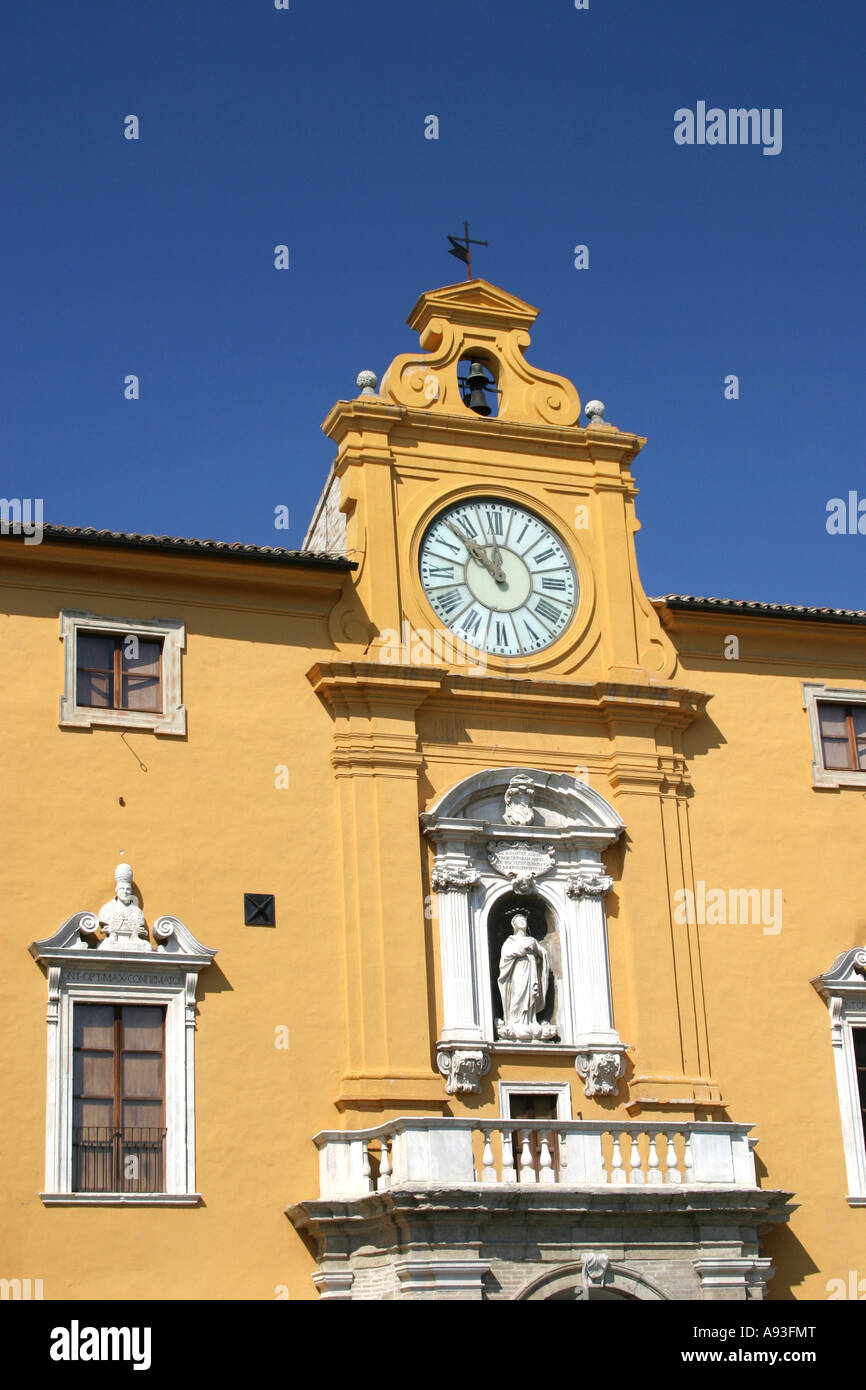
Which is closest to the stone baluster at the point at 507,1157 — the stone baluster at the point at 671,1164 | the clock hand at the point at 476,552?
the stone baluster at the point at 671,1164

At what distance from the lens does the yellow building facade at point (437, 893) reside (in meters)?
20.1

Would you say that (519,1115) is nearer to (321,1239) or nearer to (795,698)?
(321,1239)

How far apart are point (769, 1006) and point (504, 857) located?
3401 mm

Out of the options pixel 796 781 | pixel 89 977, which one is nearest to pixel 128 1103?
pixel 89 977

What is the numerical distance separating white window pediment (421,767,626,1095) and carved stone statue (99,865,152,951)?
126 inches

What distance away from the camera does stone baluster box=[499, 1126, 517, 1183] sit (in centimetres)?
1991

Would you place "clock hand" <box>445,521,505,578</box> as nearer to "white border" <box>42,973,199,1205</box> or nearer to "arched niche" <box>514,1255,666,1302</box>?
"white border" <box>42,973,199,1205</box>

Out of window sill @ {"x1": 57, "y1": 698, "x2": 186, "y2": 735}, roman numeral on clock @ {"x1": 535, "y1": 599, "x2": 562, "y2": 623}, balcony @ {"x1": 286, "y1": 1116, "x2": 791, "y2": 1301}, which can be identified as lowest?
balcony @ {"x1": 286, "y1": 1116, "x2": 791, "y2": 1301}

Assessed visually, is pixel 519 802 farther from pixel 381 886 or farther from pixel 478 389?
pixel 478 389

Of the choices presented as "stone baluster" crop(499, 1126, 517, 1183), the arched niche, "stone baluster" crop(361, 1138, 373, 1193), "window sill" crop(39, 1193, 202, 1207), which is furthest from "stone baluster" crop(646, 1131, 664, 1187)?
"window sill" crop(39, 1193, 202, 1207)

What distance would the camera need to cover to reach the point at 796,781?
24.4m

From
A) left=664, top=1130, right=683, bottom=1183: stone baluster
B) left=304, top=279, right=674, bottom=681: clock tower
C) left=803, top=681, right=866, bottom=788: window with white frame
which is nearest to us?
left=664, top=1130, right=683, bottom=1183: stone baluster

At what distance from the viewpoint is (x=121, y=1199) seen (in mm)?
19891

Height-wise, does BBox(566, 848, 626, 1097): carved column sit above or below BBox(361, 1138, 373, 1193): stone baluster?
above
